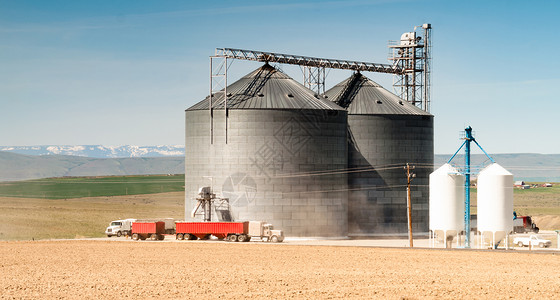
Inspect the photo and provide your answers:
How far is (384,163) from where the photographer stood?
88938 mm

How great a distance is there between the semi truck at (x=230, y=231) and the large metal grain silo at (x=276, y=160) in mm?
2171

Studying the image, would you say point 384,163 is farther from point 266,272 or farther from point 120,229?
point 266,272

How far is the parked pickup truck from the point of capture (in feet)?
259

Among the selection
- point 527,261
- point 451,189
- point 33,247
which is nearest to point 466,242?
point 451,189

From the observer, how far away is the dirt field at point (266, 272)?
4347 centimetres

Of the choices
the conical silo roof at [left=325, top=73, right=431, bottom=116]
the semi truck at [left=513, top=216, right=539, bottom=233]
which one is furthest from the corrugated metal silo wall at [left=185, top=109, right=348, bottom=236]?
the semi truck at [left=513, top=216, right=539, bottom=233]

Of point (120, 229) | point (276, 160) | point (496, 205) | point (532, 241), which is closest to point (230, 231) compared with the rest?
point (276, 160)

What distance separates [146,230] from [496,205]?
34.6 metres

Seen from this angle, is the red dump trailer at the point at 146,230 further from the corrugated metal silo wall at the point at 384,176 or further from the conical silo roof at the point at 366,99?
the conical silo roof at the point at 366,99

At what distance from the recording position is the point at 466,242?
74375mm

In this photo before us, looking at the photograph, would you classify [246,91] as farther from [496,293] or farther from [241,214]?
[496,293]

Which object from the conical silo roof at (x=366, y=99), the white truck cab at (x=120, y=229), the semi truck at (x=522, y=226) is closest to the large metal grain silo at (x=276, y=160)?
the conical silo roof at (x=366, y=99)

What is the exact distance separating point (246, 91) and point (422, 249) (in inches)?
986

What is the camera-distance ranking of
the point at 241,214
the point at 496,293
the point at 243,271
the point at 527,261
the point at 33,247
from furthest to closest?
A: 1. the point at 241,214
2. the point at 33,247
3. the point at 527,261
4. the point at 243,271
5. the point at 496,293
